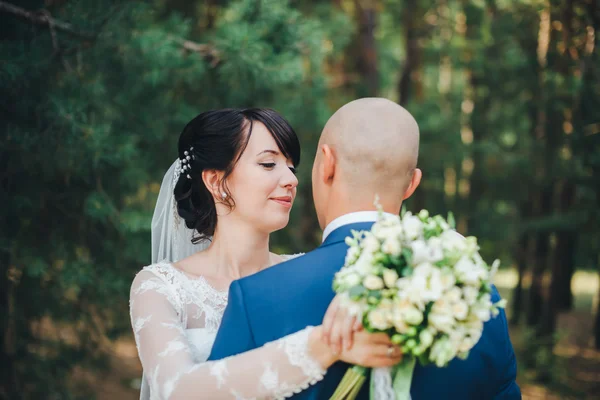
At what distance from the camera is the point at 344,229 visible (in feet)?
7.06

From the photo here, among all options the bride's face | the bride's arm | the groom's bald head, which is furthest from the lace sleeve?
the bride's face

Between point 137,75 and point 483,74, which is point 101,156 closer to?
point 137,75

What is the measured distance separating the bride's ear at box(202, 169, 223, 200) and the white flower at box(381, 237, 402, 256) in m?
1.58

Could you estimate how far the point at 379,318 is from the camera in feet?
5.72

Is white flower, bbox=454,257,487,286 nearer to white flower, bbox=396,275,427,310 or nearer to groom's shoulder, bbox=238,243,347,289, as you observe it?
white flower, bbox=396,275,427,310

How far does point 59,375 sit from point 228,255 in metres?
3.46

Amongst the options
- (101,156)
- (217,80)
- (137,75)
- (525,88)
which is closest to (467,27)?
(525,88)

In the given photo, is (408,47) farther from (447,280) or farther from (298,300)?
(447,280)

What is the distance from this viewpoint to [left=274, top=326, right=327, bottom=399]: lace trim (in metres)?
2.04

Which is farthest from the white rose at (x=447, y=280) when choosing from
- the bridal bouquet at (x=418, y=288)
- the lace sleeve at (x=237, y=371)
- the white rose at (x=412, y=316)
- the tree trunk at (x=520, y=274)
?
the tree trunk at (x=520, y=274)

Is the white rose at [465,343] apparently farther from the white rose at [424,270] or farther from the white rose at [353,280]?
the white rose at [353,280]

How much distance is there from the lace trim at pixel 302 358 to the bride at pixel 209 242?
0.11 ft

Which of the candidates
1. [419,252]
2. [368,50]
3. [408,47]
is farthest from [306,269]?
[408,47]

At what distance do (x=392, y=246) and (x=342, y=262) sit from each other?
0.38 m
